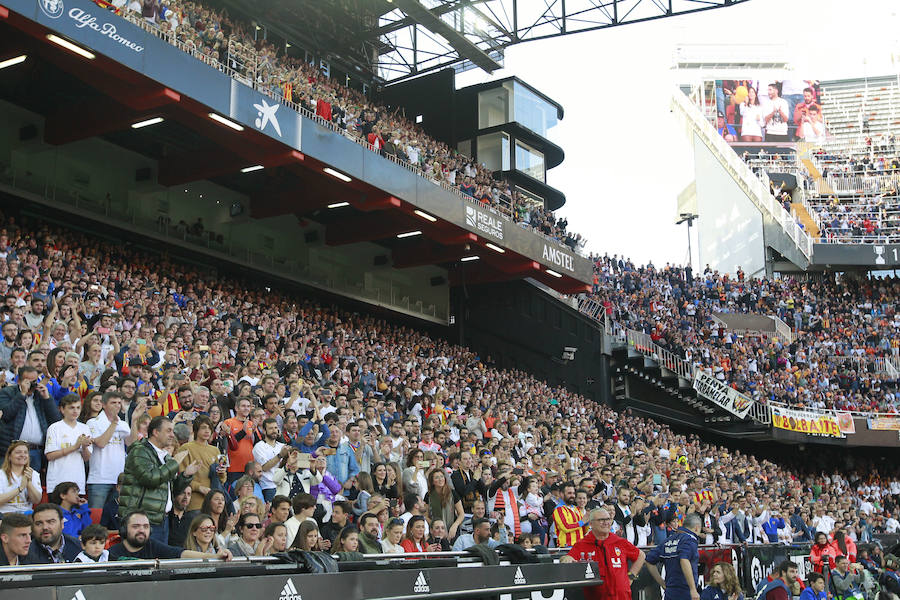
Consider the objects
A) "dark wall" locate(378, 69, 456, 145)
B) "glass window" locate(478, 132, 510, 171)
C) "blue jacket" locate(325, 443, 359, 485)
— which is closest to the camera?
"blue jacket" locate(325, 443, 359, 485)

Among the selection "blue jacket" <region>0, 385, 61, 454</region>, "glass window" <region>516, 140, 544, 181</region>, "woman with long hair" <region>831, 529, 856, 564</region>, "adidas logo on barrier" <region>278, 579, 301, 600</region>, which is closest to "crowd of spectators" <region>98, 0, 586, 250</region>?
"glass window" <region>516, 140, 544, 181</region>

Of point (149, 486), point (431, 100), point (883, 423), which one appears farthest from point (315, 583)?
point (883, 423)

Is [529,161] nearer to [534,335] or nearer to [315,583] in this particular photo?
[534,335]

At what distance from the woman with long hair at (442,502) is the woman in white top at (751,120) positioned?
1957 inches

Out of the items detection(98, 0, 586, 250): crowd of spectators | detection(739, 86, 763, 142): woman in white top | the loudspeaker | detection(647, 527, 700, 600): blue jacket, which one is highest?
detection(739, 86, 763, 142): woman in white top

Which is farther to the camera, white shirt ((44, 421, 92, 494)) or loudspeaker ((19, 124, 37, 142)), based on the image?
loudspeaker ((19, 124, 37, 142))

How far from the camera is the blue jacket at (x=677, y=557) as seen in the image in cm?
1022

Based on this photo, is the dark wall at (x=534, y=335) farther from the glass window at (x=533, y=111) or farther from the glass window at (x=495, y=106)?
the glass window at (x=533, y=111)

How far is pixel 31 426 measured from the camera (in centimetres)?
915

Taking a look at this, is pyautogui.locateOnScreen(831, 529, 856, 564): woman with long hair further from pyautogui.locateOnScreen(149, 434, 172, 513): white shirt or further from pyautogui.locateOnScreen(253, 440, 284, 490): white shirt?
pyautogui.locateOnScreen(149, 434, 172, 513): white shirt

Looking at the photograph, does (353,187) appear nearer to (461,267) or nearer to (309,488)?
(461,267)

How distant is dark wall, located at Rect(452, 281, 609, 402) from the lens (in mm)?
32219

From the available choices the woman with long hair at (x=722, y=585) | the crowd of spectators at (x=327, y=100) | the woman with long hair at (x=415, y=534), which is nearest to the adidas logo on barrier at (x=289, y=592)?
the woman with long hair at (x=415, y=534)

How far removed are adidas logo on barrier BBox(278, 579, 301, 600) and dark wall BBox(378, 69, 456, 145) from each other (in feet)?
103
